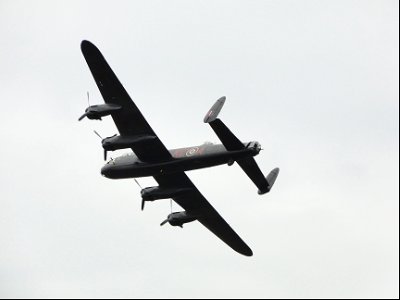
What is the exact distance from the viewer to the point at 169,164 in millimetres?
52062

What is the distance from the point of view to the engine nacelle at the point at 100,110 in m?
49.9

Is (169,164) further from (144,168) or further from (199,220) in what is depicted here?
(199,220)

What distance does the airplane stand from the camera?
48156 millimetres

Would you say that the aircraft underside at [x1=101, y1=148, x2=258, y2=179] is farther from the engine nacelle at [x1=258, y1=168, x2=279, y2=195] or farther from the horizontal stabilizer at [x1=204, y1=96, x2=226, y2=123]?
the horizontal stabilizer at [x1=204, y1=96, x2=226, y2=123]

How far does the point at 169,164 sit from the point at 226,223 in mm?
9747

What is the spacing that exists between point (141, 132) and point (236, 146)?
6.71 metres

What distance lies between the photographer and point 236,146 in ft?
157

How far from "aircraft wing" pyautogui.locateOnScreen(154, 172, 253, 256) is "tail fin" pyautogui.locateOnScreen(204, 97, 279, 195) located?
653 centimetres

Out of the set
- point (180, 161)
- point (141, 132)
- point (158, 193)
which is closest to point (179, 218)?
point (158, 193)

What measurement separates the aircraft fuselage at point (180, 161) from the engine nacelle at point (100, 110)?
14.6 feet

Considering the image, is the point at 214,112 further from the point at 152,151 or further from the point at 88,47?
the point at 88,47

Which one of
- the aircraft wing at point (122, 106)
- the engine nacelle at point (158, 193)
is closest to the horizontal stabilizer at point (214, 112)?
the aircraft wing at point (122, 106)

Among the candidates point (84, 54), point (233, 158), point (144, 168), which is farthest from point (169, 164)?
point (84, 54)

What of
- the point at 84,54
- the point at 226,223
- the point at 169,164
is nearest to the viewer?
the point at 84,54
